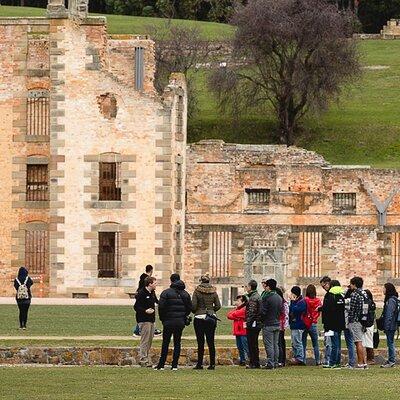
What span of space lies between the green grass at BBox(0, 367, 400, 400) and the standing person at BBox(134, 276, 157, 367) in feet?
2.57

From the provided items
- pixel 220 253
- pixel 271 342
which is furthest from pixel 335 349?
pixel 220 253

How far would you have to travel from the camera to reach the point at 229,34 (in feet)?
373

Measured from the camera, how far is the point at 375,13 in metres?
131

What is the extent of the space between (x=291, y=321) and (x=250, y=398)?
29.6 feet

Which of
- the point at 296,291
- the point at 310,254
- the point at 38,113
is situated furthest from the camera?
the point at 310,254

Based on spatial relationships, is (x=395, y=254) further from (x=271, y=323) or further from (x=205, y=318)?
(x=205, y=318)

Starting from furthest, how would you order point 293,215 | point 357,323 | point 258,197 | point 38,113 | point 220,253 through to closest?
1. point 258,197
2. point 293,215
3. point 220,253
4. point 38,113
5. point 357,323

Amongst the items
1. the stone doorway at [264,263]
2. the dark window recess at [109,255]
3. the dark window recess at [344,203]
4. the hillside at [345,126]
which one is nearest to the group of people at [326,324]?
the stone doorway at [264,263]

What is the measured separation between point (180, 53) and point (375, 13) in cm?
3342

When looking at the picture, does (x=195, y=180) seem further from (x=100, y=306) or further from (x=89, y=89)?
(x=100, y=306)

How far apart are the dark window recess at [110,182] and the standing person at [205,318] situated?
27.4 metres

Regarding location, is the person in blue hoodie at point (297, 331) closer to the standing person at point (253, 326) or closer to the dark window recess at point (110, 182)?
the standing person at point (253, 326)

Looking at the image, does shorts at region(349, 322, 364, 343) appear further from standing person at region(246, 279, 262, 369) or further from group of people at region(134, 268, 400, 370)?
standing person at region(246, 279, 262, 369)

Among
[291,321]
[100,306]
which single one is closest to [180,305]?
[291,321]
